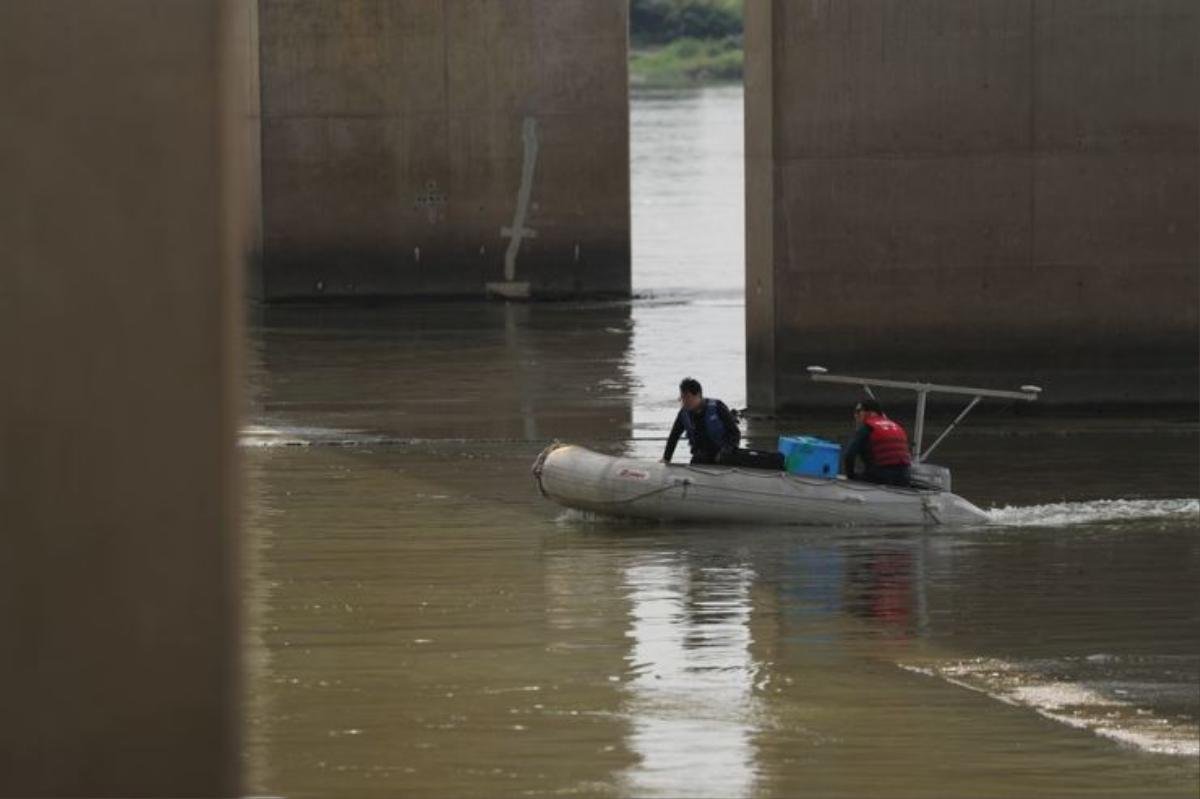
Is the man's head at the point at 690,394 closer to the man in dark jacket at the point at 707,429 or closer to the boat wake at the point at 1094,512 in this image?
the man in dark jacket at the point at 707,429

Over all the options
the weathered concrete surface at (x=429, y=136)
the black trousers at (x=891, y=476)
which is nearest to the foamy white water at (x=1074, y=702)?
the black trousers at (x=891, y=476)

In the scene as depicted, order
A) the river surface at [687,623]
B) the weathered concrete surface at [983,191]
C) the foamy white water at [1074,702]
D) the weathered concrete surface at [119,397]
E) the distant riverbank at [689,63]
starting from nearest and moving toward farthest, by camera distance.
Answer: the weathered concrete surface at [119,397] < the river surface at [687,623] < the foamy white water at [1074,702] < the weathered concrete surface at [983,191] < the distant riverbank at [689,63]

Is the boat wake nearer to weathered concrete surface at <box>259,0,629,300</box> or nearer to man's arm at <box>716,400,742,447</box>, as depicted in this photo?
man's arm at <box>716,400,742,447</box>

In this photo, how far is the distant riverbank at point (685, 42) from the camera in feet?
458

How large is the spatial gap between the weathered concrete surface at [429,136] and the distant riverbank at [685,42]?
101035mm

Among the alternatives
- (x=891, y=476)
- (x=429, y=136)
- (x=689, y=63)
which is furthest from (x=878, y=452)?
(x=689, y=63)

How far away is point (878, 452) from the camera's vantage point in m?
17.8

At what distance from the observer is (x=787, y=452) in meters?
17.8

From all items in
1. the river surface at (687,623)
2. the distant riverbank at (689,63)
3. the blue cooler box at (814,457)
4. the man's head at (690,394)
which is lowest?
the river surface at (687,623)

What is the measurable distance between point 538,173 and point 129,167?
31.2 meters

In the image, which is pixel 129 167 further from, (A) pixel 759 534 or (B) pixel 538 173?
(B) pixel 538 173

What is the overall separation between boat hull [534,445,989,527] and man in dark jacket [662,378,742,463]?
7.5 inches

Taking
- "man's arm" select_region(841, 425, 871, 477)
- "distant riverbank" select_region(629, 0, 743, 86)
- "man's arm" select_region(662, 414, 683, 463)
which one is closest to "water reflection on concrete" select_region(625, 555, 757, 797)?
"man's arm" select_region(662, 414, 683, 463)

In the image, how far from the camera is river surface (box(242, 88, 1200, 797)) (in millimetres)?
10734
